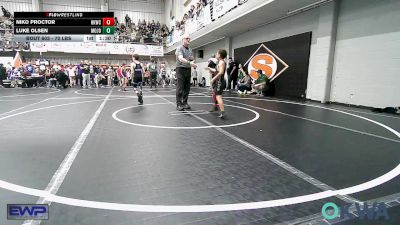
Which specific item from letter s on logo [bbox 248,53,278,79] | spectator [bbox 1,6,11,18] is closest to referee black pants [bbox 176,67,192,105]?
letter s on logo [bbox 248,53,278,79]

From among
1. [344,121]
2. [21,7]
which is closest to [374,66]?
[344,121]

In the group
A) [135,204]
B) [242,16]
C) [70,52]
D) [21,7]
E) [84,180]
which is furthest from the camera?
[21,7]

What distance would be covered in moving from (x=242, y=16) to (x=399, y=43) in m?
6.36

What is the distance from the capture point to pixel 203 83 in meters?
22.1

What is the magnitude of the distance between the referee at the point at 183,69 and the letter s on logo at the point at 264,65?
7363 mm

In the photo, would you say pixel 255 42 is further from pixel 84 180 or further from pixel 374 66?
pixel 84 180

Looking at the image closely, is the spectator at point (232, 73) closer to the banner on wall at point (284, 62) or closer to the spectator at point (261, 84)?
the banner on wall at point (284, 62)

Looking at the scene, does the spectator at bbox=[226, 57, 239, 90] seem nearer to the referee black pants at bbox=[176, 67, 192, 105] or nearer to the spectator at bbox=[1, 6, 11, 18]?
the referee black pants at bbox=[176, 67, 192, 105]

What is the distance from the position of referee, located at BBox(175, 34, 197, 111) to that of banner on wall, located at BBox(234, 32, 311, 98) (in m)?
6.34

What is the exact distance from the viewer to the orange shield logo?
13.0m

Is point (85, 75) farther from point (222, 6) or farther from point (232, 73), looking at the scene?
point (222, 6)

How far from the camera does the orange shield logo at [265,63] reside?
13000 millimetres
